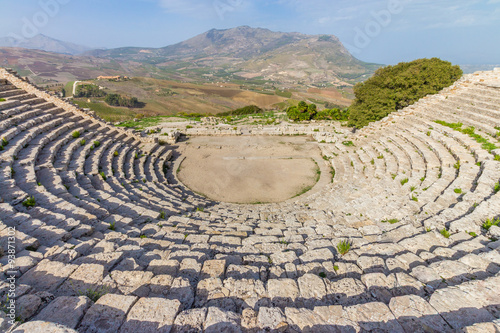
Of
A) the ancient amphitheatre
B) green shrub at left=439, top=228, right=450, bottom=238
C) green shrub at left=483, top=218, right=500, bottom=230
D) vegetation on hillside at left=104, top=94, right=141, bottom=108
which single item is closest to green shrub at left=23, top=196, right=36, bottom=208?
the ancient amphitheatre

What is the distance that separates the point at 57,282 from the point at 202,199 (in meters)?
8.58

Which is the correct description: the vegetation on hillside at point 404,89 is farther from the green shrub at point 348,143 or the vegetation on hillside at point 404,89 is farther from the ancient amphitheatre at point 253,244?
the ancient amphitheatre at point 253,244

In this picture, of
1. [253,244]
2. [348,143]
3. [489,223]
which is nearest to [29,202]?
[253,244]

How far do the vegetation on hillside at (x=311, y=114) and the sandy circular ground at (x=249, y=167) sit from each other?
6.51 meters

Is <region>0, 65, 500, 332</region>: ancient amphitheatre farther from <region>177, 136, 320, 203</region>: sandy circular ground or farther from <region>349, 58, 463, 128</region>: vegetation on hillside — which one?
<region>349, 58, 463, 128</region>: vegetation on hillside

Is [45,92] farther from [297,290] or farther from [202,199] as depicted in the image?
[297,290]

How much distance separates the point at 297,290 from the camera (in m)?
4.16

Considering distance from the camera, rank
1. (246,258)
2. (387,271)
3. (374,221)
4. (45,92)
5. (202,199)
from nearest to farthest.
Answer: (387,271) < (246,258) < (374,221) < (202,199) < (45,92)

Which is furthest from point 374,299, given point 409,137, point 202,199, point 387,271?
point 409,137

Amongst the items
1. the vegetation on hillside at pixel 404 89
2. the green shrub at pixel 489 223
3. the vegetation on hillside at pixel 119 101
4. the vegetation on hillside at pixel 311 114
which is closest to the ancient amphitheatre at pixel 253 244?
the green shrub at pixel 489 223

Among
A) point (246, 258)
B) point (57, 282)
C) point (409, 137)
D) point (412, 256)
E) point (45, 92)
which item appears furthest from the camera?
point (45, 92)

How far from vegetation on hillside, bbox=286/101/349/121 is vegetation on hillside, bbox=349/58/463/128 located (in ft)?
16.4

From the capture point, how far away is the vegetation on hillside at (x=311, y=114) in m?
27.4

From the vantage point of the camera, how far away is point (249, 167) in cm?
1659
